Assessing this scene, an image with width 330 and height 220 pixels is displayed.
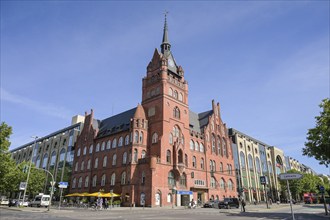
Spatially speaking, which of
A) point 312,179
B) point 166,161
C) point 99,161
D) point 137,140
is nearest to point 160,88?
point 137,140

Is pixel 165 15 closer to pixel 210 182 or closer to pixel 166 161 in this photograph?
pixel 166 161

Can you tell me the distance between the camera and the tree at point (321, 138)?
94.9 feet

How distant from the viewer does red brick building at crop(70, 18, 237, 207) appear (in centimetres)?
4762

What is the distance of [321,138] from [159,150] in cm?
2822

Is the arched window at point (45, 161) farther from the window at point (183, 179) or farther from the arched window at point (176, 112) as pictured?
the window at point (183, 179)

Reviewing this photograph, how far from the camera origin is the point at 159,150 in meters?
49.5

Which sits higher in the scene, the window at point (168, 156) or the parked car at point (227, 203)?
the window at point (168, 156)

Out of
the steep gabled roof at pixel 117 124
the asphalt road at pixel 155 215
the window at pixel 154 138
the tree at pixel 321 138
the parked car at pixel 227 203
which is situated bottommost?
the asphalt road at pixel 155 215

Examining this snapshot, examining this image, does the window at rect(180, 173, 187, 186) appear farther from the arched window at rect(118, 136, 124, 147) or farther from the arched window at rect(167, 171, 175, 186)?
the arched window at rect(118, 136, 124, 147)

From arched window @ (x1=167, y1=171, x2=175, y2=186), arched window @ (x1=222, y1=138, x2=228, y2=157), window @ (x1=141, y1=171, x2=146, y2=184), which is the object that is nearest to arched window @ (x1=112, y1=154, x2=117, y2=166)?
window @ (x1=141, y1=171, x2=146, y2=184)

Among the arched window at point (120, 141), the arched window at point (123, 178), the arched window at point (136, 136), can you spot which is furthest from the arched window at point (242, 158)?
the arched window at point (123, 178)

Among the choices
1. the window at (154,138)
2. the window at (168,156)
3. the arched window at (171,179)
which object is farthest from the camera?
the window at (154,138)

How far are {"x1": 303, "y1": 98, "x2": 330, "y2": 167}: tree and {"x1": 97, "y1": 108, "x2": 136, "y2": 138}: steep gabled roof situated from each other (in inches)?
1431

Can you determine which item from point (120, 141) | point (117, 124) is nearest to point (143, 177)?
point (120, 141)
